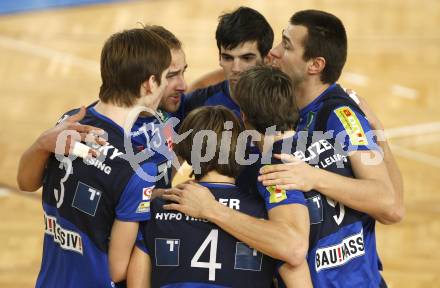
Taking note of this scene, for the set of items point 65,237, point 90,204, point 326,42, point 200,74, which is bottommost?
point 200,74

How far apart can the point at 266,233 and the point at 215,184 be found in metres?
0.33

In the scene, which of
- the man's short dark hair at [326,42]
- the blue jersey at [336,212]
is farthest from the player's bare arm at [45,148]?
the man's short dark hair at [326,42]

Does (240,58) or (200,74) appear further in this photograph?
(200,74)

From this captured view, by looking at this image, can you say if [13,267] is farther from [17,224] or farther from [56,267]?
[56,267]

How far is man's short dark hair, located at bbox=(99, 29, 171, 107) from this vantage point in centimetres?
385

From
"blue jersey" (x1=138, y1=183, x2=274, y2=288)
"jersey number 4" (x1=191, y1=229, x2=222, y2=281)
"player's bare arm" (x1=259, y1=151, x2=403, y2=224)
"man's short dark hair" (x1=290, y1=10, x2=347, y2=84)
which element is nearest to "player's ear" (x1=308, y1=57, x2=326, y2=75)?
"man's short dark hair" (x1=290, y1=10, x2=347, y2=84)

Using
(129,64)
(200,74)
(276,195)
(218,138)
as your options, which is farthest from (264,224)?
(200,74)

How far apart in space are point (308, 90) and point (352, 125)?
1.45ft

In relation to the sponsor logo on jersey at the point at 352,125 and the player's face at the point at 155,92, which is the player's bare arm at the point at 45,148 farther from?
the sponsor logo on jersey at the point at 352,125

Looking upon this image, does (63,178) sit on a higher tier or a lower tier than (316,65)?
lower

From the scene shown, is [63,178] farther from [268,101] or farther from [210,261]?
[268,101]

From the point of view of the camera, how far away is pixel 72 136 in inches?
152

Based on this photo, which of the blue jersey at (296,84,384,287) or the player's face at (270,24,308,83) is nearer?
the blue jersey at (296,84,384,287)

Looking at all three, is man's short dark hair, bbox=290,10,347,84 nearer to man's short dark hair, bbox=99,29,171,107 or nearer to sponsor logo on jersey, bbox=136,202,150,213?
man's short dark hair, bbox=99,29,171,107
